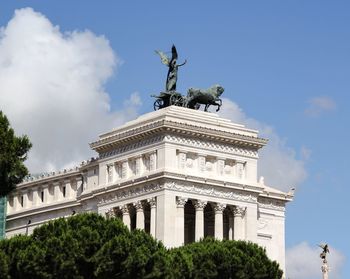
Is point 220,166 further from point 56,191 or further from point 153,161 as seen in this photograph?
point 56,191

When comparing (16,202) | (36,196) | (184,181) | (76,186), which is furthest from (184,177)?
(16,202)

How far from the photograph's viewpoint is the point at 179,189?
13750cm

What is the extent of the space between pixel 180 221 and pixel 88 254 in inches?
987

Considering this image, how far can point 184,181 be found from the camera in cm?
13775

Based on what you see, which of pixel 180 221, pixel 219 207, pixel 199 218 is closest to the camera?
pixel 180 221

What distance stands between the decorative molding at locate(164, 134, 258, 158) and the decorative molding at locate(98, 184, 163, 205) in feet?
15.5

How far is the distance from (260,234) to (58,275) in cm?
4084

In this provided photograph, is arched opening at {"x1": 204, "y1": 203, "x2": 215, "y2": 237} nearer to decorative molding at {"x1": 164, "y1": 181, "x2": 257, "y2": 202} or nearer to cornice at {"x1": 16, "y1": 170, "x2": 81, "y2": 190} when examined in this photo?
decorative molding at {"x1": 164, "y1": 181, "x2": 257, "y2": 202}

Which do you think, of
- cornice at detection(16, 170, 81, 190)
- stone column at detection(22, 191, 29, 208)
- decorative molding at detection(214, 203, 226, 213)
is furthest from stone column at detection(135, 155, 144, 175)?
stone column at detection(22, 191, 29, 208)

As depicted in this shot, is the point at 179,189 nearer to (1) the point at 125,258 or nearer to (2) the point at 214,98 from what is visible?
(2) the point at 214,98

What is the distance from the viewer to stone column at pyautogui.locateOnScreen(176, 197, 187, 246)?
136125 millimetres

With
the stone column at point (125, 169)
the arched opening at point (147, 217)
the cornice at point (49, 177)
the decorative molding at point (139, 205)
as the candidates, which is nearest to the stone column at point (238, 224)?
the arched opening at point (147, 217)

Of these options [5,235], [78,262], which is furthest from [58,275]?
[5,235]

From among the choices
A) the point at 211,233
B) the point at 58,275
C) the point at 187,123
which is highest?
the point at 187,123
